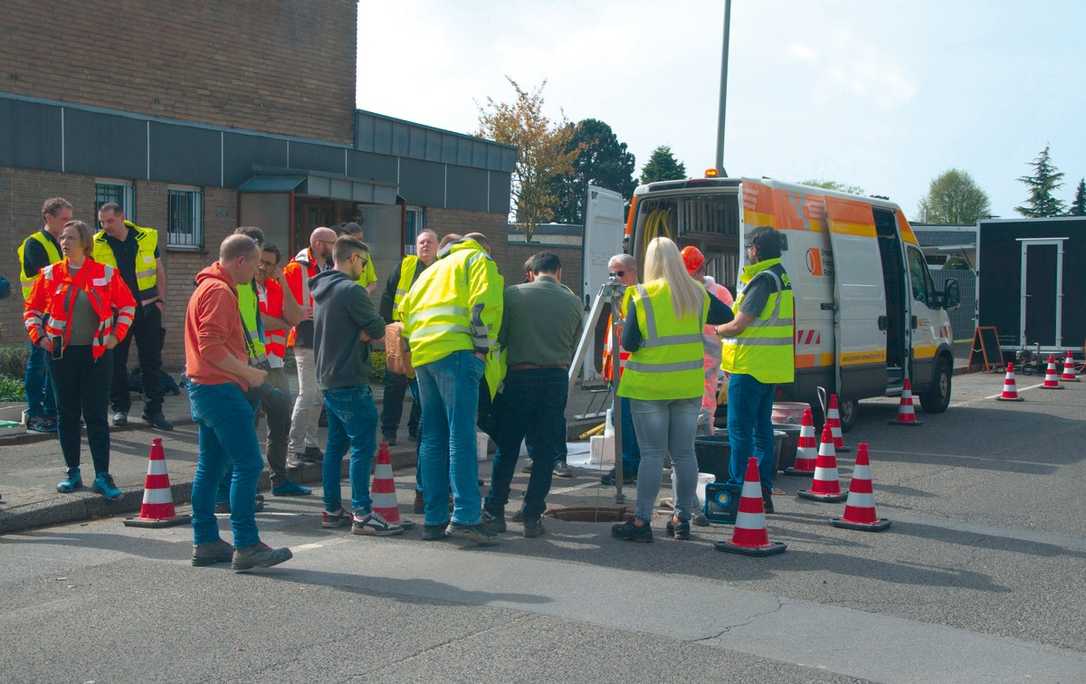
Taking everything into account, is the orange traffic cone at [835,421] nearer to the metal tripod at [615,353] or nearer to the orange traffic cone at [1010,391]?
the metal tripod at [615,353]

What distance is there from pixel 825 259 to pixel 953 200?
10447cm

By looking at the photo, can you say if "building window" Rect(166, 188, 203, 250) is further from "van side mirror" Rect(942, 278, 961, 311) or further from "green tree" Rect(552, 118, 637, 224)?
"green tree" Rect(552, 118, 637, 224)

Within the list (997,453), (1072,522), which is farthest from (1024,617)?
→ (997,453)

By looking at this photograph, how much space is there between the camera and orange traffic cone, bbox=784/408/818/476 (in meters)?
10.5

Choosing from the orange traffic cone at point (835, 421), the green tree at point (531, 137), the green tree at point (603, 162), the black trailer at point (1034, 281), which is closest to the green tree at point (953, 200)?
the green tree at point (603, 162)

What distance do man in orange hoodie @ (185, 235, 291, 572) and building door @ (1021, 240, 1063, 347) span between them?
66.7ft

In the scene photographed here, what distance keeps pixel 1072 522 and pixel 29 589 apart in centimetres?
685

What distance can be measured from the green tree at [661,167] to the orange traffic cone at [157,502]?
66399mm

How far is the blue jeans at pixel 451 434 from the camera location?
7.37 metres

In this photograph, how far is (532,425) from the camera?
779cm

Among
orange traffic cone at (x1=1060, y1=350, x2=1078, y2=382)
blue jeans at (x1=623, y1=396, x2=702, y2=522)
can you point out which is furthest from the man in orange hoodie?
orange traffic cone at (x1=1060, y1=350, x2=1078, y2=382)

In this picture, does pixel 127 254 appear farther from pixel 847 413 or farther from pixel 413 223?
pixel 413 223

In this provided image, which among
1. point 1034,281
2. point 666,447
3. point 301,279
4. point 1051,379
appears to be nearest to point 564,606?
point 666,447

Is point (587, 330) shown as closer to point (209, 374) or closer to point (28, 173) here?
point (209, 374)
